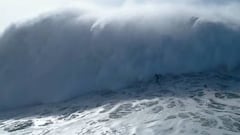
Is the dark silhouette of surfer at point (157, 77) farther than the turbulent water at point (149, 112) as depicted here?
Yes

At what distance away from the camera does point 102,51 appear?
45.2 m

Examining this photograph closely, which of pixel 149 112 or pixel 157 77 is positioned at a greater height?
pixel 157 77

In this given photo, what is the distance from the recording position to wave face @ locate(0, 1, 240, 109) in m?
42.1

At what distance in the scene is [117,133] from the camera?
94.5ft

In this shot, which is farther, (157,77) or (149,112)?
(157,77)

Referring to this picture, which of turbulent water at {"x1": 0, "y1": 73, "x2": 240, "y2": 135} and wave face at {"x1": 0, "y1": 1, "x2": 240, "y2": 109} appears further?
wave face at {"x1": 0, "y1": 1, "x2": 240, "y2": 109}

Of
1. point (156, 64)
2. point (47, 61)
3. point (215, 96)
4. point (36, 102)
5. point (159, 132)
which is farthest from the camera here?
point (47, 61)

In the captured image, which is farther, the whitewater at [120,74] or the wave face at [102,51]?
the wave face at [102,51]

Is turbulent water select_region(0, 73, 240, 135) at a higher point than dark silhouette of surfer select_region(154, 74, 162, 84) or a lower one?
lower

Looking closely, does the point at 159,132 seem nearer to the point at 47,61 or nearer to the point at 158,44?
the point at 158,44

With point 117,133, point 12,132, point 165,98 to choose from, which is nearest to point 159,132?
point 117,133

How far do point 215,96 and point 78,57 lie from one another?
51.1ft

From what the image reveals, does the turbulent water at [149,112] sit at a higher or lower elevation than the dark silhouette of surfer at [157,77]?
lower

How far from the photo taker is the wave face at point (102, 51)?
4209 centimetres
